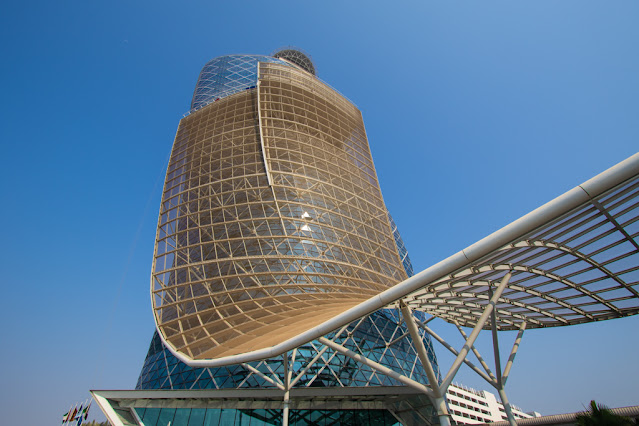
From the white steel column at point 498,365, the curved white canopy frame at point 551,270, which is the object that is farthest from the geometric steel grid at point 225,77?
the white steel column at point 498,365

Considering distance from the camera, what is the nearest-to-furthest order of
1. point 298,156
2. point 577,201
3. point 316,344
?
point 577,201 → point 316,344 → point 298,156

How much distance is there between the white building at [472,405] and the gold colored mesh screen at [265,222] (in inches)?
2556

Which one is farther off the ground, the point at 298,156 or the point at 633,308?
the point at 298,156

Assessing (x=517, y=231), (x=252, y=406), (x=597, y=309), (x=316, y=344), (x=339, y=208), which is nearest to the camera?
(x=517, y=231)

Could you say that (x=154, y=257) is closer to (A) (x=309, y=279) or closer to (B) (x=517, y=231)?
(A) (x=309, y=279)

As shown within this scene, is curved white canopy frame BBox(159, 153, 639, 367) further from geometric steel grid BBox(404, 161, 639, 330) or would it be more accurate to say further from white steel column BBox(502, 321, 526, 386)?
white steel column BBox(502, 321, 526, 386)

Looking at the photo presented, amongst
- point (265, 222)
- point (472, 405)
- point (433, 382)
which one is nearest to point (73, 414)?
point (265, 222)

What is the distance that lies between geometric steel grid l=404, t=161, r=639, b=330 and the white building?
231ft

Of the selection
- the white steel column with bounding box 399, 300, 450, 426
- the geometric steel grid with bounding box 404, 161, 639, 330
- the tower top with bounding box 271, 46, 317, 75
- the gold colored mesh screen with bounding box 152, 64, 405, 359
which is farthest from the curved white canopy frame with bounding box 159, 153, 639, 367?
the tower top with bounding box 271, 46, 317, 75

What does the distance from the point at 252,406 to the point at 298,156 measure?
891 inches

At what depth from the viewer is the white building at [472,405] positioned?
82000 mm

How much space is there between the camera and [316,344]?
25172 millimetres

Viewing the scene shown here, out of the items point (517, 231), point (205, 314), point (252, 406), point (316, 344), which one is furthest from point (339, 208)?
point (517, 231)

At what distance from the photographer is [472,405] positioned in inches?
3494
